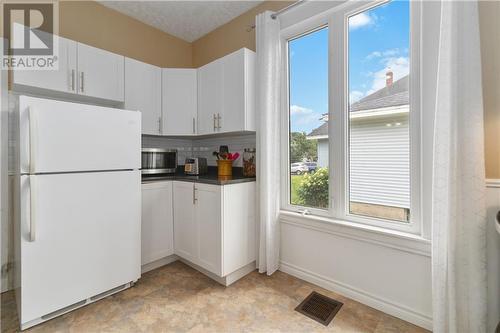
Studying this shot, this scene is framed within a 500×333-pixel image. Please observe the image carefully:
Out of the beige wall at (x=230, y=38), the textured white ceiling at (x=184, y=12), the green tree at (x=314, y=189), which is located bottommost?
the green tree at (x=314, y=189)

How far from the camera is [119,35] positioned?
8.95ft

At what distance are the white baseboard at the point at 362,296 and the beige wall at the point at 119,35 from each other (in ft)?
9.72

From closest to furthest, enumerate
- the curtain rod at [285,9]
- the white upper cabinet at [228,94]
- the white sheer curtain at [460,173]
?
the white sheer curtain at [460,173] < the curtain rod at [285,9] < the white upper cabinet at [228,94]

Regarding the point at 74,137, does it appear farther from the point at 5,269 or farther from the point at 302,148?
the point at 302,148

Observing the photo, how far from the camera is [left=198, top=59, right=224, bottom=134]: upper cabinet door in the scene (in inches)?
99.7

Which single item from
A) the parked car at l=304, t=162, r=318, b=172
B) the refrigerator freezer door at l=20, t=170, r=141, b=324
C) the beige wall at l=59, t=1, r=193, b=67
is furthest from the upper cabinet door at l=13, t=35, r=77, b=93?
the parked car at l=304, t=162, r=318, b=172

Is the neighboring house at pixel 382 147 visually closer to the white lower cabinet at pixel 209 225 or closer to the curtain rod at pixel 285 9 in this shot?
the curtain rod at pixel 285 9

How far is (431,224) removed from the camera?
4.99 feet

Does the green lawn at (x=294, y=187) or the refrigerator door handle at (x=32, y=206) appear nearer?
the refrigerator door handle at (x=32, y=206)

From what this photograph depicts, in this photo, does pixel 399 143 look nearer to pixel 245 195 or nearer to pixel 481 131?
pixel 481 131

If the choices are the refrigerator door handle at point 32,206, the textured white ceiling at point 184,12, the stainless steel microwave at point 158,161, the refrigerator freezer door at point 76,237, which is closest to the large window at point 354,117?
the textured white ceiling at point 184,12

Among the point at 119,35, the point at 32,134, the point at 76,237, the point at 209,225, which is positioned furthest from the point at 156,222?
the point at 119,35

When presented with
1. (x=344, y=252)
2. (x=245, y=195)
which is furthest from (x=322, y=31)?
(x=344, y=252)

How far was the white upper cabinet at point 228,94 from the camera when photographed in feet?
7.57
